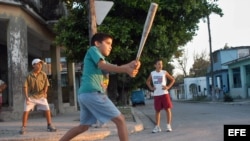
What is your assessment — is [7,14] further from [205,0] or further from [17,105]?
[205,0]

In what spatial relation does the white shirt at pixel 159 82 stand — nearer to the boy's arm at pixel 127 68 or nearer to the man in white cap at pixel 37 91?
the man in white cap at pixel 37 91

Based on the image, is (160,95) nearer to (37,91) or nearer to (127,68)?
(37,91)

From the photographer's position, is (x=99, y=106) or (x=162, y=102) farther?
(x=162, y=102)

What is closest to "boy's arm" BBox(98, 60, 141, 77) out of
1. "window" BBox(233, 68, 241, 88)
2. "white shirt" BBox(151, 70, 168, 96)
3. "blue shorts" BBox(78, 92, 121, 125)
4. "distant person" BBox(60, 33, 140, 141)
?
"distant person" BBox(60, 33, 140, 141)

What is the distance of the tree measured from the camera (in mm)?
14641

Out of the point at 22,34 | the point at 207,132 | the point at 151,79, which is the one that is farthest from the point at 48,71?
the point at 207,132

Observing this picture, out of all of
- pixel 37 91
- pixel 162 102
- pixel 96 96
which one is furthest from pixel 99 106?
pixel 162 102

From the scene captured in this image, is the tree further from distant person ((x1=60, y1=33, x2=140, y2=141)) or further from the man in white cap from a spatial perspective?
distant person ((x1=60, y1=33, x2=140, y2=141))

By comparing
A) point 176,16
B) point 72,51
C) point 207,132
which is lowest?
point 207,132

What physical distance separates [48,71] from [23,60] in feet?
34.4

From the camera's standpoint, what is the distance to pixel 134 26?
15.0 metres

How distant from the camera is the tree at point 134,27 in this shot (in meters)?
14.6

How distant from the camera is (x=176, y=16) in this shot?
605 inches

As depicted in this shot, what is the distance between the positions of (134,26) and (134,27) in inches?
1.7
